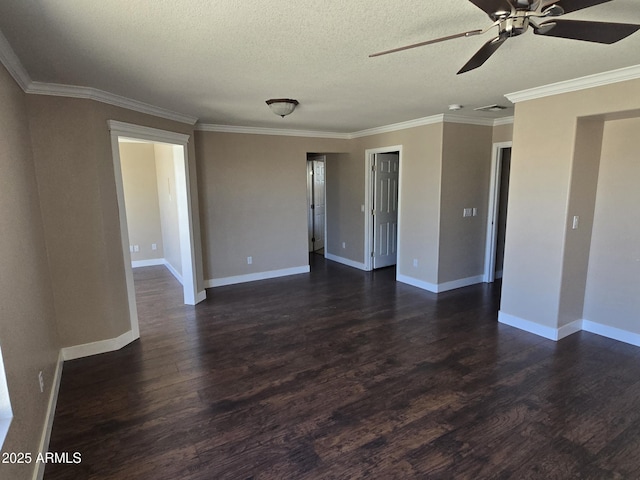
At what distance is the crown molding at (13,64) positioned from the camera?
2.05 m

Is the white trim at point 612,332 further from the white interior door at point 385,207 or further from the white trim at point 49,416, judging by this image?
the white trim at point 49,416

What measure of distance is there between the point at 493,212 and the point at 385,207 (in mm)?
1773

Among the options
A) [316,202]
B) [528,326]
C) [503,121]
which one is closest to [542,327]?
[528,326]

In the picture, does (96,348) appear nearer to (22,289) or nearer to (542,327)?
(22,289)

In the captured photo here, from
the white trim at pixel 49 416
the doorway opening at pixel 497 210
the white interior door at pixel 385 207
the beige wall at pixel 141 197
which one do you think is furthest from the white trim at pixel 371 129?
the white trim at pixel 49 416

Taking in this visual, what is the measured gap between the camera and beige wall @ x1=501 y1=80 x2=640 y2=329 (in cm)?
319

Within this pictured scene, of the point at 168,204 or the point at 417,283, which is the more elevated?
the point at 168,204

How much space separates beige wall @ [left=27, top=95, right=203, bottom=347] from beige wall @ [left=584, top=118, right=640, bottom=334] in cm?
478

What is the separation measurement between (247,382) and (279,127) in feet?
12.7

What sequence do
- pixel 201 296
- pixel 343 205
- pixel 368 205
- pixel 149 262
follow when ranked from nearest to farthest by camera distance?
pixel 201 296, pixel 368 205, pixel 343 205, pixel 149 262

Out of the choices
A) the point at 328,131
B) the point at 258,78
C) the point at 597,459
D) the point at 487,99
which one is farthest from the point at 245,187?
the point at 597,459

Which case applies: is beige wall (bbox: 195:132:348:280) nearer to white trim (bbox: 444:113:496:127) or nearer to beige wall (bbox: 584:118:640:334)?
white trim (bbox: 444:113:496:127)

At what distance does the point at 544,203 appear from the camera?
3.44 metres

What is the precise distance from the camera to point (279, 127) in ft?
17.7
